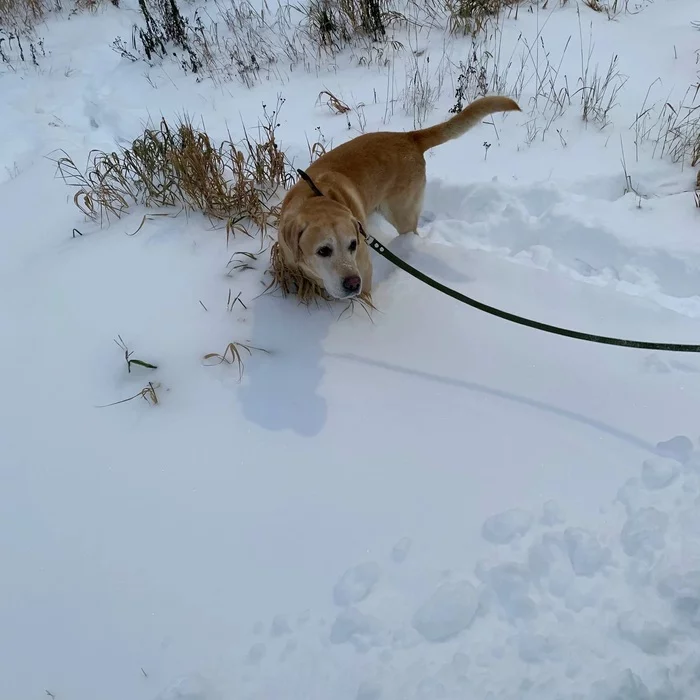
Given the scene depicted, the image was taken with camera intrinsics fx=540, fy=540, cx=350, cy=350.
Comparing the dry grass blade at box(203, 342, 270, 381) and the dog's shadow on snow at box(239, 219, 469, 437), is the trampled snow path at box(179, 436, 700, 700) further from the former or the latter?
the dry grass blade at box(203, 342, 270, 381)

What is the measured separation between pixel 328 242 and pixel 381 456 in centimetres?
82

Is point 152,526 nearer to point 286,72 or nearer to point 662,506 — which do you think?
point 662,506

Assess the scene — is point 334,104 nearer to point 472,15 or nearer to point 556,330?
point 472,15

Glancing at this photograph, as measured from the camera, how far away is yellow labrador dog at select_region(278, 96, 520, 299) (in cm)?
205

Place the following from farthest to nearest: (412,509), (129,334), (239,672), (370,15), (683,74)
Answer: (370,15), (683,74), (129,334), (412,509), (239,672)

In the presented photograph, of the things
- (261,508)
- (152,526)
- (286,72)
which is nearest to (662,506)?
(261,508)

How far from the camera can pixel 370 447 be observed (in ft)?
6.54

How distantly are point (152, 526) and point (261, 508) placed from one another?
0.37 meters

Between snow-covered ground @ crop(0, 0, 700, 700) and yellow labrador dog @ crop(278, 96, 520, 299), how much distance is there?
0.26m

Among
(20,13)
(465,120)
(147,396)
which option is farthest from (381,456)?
(20,13)

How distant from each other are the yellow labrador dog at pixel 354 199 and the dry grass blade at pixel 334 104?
125cm

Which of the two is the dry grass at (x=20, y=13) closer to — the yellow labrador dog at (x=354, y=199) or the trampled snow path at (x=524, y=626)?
the yellow labrador dog at (x=354, y=199)

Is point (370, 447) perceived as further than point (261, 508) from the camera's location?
Yes

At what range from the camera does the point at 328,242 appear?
2.03 metres
